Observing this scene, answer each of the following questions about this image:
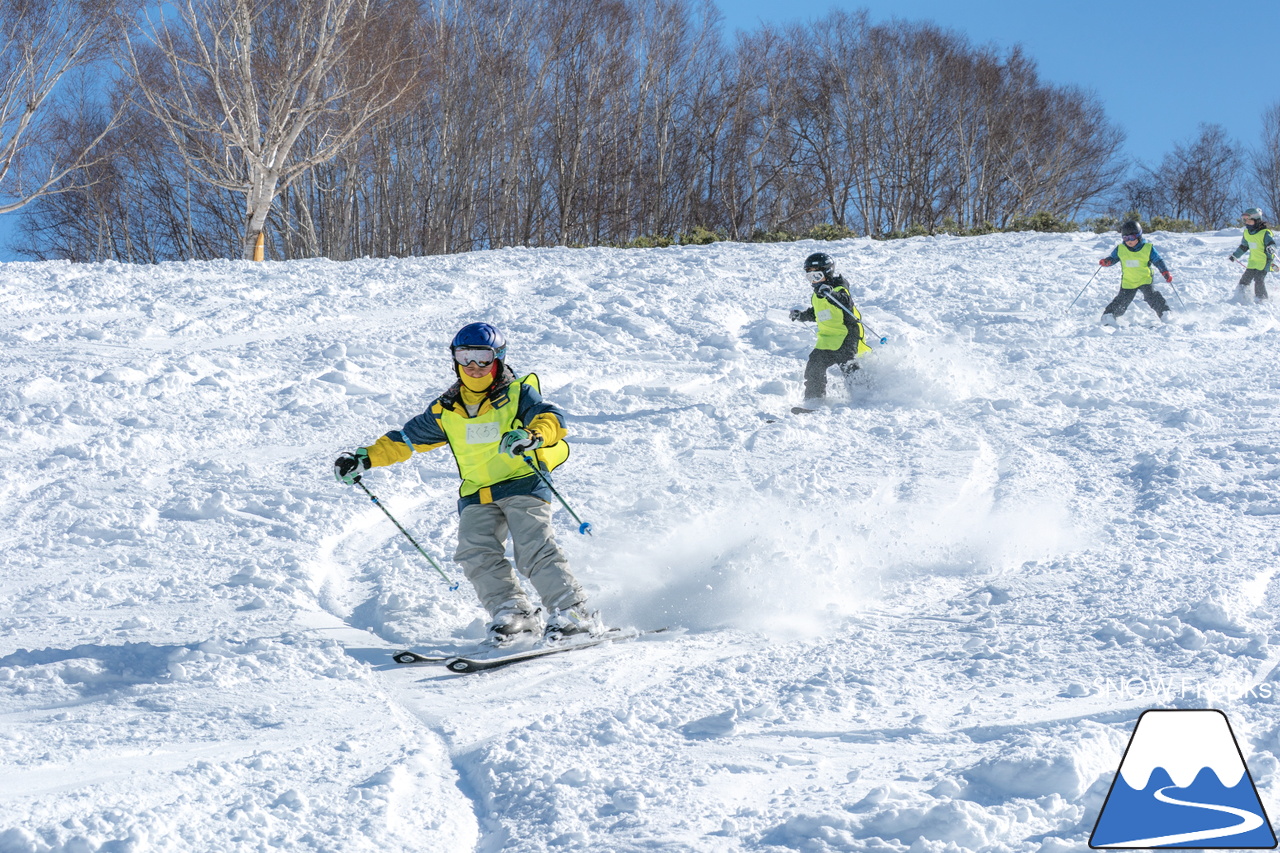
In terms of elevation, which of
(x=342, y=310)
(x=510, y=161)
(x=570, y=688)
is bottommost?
(x=570, y=688)

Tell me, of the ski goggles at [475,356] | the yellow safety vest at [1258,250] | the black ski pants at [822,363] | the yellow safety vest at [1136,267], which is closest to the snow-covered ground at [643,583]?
the black ski pants at [822,363]

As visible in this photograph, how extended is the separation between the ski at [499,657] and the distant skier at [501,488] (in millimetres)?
65

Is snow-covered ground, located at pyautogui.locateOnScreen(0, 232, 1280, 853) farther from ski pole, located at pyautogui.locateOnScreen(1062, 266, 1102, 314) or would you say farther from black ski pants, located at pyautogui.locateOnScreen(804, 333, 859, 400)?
ski pole, located at pyautogui.locateOnScreen(1062, 266, 1102, 314)

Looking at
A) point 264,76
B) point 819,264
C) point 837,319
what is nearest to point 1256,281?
point 837,319

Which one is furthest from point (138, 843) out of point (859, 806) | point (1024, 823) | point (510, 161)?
point (510, 161)

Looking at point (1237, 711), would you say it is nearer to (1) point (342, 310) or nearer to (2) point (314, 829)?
(2) point (314, 829)

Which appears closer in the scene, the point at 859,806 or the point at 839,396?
the point at 859,806

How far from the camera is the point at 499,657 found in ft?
13.8

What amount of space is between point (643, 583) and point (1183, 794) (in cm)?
296

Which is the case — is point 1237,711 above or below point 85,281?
below

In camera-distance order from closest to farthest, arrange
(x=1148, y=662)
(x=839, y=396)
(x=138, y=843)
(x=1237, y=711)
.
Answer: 1. (x=138, y=843)
2. (x=1237, y=711)
3. (x=1148, y=662)
4. (x=839, y=396)

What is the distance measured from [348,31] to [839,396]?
16733mm

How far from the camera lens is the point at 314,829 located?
2.73 m

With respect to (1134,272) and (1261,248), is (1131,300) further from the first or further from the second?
(1261,248)
